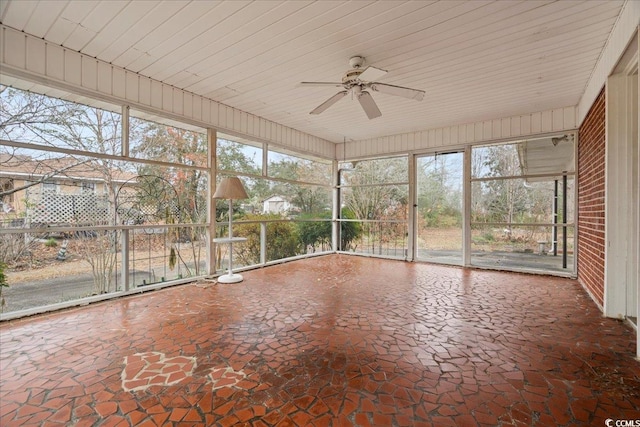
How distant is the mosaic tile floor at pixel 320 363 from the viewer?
5.38 feet

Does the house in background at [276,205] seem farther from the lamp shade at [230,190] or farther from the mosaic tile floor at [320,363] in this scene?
the mosaic tile floor at [320,363]

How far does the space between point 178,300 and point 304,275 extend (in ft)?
6.82

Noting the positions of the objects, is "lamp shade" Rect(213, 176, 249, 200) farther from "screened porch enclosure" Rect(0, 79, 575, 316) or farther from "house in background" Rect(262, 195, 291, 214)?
"house in background" Rect(262, 195, 291, 214)

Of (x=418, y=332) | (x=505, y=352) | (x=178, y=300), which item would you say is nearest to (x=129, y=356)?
(x=178, y=300)

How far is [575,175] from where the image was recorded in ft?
16.1

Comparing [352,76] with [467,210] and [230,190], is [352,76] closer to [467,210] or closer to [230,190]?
[230,190]

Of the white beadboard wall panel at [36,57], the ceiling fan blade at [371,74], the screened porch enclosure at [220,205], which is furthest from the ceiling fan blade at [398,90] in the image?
the white beadboard wall panel at [36,57]

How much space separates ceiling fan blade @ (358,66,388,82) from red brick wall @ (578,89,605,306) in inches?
107

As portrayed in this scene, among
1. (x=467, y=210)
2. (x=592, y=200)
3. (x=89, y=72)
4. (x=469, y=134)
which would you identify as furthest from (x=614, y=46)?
(x=89, y=72)

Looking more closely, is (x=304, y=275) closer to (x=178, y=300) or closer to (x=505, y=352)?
(x=178, y=300)

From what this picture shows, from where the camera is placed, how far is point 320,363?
2.16 metres

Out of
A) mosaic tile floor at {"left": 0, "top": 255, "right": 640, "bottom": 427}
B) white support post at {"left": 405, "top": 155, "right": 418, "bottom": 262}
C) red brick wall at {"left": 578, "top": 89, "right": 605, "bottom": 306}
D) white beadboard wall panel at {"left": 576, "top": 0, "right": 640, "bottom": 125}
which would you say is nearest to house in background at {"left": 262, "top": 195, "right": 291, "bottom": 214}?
mosaic tile floor at {"left": 0, "top": 255, "right": 640, "bottom": 427}

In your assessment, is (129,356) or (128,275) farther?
(128,275)

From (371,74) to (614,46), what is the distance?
232 centimetres
